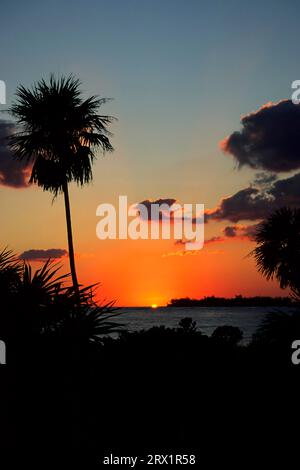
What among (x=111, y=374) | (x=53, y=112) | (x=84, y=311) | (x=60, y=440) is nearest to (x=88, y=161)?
(x=53, y=112)

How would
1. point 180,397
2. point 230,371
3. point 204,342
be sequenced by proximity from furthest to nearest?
point 204,342 → point 230,371 → point 180,397

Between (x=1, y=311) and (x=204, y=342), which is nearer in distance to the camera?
(x=1, y=311)

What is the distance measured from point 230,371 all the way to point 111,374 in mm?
2147

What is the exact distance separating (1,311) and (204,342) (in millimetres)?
4029

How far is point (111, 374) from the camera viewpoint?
27.4 feet

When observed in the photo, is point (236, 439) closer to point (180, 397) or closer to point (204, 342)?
point (180, 397)

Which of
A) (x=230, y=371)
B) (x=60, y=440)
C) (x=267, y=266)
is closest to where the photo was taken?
(x=60, y=440)

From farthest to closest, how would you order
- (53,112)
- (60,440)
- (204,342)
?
(53,112) → (204,342) → (60,440)

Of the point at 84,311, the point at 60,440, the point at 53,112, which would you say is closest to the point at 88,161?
the point at 53,112

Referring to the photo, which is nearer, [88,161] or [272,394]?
[272,394]

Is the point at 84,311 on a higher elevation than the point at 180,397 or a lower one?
higher
